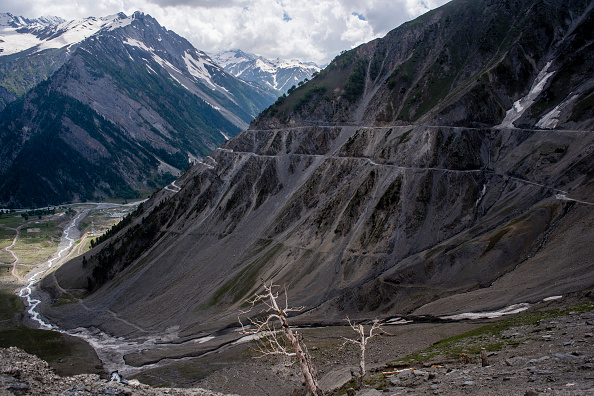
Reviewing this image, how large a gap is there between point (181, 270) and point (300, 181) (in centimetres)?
3136

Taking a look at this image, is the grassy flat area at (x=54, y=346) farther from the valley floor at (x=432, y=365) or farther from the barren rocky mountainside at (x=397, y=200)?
the barren rocky mountainside at (x=397, y=200)

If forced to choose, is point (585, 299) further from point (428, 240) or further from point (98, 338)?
point (98, 338)

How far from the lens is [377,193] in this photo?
6944cm

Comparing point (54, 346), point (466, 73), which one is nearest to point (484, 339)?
point (54, 346)

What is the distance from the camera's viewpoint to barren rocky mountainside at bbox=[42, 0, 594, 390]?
5041cm

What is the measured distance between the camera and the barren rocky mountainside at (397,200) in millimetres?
50406

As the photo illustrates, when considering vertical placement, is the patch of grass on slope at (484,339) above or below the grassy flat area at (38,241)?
below

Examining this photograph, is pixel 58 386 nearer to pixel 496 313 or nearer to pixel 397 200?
pixel 496 313

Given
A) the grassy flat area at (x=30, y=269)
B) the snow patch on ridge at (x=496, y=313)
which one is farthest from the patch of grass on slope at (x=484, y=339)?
the grassy flat area at (x=30, y=269)

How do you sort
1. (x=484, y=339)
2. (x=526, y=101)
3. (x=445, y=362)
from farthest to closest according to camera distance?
1. (x=526, y=101)
2. (x=484, y=339)
3. (x=445, y=362)

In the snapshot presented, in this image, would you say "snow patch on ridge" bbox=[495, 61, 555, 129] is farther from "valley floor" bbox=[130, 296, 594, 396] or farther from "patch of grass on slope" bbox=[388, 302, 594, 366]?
"patch of grass on slope" bbox=[388, 302, 594, 366]

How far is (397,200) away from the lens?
6594 cm

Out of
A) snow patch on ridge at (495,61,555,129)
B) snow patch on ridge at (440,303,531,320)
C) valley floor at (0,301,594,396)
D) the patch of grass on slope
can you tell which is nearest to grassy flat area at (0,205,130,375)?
valley floor at (0,301,594,396)

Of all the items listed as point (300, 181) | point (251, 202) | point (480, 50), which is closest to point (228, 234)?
point (251, 202)
